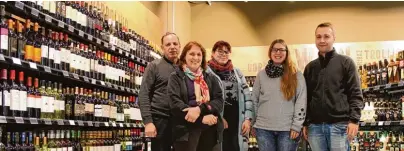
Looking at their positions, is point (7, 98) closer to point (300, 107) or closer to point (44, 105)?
point (44, 105)

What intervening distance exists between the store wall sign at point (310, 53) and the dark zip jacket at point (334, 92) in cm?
491

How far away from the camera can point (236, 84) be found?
474 cm

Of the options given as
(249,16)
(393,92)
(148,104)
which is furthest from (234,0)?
(148,104)

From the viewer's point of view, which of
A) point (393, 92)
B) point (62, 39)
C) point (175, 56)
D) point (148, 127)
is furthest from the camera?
point (393, 92)

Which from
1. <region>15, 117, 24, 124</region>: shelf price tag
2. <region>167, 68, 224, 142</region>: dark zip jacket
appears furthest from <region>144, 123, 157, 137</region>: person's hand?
<region>15, 117, 24, 124</region>: shelf price tag

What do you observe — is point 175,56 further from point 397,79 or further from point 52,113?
point 397,79

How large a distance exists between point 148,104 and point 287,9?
747 cm

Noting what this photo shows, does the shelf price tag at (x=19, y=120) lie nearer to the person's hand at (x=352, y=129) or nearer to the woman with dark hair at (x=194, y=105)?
the woman with dark hair at (x=194, y=105)

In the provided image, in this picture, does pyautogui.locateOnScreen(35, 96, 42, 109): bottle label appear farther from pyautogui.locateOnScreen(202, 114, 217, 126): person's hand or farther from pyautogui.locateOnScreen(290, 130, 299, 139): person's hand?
pyautogui.locateOnScreen(290, 130, 299, 139): person's hand

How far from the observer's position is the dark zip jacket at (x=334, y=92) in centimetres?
396

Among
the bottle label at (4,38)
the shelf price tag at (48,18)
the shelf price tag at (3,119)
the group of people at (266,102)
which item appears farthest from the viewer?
the shelf price tag at (48,18)

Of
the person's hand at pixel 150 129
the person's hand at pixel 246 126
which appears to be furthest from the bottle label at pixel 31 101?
the person's hand at pixel 246 126

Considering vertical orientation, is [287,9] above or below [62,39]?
above

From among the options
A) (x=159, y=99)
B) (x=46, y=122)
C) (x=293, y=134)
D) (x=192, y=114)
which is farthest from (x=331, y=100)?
(x=46, y=122)
